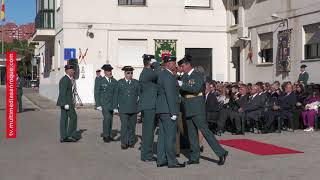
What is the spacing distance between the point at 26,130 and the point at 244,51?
13766 mm

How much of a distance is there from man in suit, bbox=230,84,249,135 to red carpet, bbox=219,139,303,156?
4.71ft

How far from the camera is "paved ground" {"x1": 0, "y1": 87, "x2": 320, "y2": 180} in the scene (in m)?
9.09

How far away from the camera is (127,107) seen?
12555mm

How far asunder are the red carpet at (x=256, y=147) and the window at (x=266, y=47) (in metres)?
12.3

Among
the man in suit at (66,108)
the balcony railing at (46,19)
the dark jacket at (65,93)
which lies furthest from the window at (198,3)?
the dark jacket at (65,93)

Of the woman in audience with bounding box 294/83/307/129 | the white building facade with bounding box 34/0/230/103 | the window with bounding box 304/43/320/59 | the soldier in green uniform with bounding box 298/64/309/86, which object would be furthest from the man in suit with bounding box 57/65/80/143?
the white building facade with bounding box 34/0/230/103

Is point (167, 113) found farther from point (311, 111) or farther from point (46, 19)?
point (46, 19)

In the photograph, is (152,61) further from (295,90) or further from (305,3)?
(305,3)

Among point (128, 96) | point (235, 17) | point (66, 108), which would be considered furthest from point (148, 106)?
point (235, 17)

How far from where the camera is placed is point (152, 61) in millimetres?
11258

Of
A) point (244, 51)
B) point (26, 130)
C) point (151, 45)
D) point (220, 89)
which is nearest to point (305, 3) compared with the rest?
point (244, 51)

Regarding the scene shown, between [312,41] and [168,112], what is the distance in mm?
13653

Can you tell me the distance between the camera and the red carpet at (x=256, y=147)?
11609 mm

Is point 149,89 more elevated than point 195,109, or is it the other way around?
point 149,89
